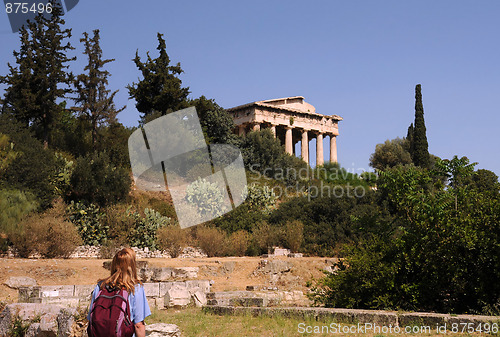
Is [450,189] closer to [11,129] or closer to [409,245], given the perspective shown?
[409,245]

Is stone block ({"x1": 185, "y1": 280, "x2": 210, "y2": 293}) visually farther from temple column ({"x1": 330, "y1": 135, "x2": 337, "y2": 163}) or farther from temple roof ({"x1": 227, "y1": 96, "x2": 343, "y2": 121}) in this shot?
temple column ({"x1": 330, "y1": 135, "x2": 337, "y2": 163})

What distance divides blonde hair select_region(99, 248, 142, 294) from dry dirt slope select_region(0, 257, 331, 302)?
8.50 meters

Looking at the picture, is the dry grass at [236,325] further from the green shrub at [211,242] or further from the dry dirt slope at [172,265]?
the green shrub at [211,242]

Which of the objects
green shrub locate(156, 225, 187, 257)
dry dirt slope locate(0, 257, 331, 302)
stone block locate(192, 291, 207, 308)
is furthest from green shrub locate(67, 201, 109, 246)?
stone block locate(192, 291, 207, 308)

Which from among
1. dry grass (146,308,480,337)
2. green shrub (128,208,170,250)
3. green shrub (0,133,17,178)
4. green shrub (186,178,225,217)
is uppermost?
green shrub (0,133,17,178)

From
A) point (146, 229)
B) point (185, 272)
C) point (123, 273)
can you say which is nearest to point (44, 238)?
point (146, 229)

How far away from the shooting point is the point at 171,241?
20.8 meters

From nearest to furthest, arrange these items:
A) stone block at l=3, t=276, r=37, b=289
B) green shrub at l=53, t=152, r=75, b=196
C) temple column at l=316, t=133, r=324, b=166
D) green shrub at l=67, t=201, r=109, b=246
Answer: stone block at l=3, t=276, r=37, b=289 < green shrub at l=67, t=201, r=109, b=246 < green shrub at l=53, t=152, r=75, b=196 < temple column at l=316, t=133, r=324, b=166

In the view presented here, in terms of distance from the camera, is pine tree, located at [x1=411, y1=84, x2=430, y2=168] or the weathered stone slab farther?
pine tree, located at [x1=411, y1=84, x2=430, y2=168]

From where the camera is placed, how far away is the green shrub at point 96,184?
2256 centimetres

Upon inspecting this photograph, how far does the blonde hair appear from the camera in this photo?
4.81 m

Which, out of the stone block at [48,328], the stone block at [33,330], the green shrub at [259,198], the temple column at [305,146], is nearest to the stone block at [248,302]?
the stone block at [48,328]

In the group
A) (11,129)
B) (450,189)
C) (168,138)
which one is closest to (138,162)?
(168,138)

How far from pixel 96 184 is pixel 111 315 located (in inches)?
736
